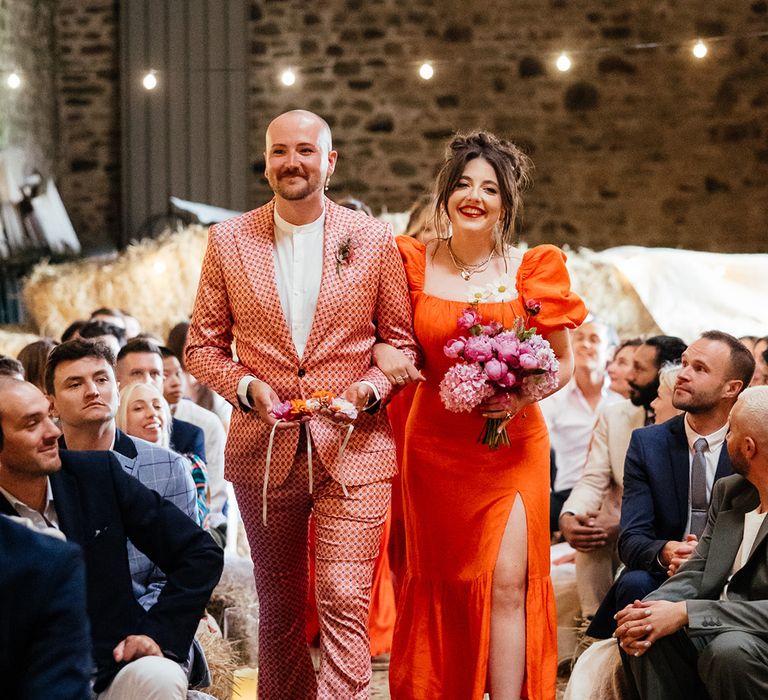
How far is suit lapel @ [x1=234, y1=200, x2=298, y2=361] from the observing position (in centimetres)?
352

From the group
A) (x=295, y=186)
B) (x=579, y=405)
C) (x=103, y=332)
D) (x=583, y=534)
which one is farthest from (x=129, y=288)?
(x=295, y=186)

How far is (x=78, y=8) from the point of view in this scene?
1244cm

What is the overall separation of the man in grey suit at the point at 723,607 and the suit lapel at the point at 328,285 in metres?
1.13

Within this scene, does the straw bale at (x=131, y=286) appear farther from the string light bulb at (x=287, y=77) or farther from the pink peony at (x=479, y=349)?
the pink peony at (x=479, y=349)

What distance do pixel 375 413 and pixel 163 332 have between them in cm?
622

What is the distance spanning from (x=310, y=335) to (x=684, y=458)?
1426 millimetres

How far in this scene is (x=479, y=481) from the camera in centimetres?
375

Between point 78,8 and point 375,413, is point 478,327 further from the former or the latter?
point 78,8

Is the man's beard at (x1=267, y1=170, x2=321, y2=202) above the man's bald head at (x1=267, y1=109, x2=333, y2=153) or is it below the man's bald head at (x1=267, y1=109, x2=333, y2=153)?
below

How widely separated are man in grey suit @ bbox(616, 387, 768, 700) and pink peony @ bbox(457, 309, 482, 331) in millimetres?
758

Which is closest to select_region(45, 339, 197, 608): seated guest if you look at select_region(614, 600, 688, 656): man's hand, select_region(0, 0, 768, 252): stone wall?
select_region(614, 600, 688, 656): man's hand

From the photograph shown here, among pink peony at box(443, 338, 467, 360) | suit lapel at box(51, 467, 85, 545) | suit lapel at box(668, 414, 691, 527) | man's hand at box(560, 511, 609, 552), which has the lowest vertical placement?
man's hand at box(560, 511, 609, 552)

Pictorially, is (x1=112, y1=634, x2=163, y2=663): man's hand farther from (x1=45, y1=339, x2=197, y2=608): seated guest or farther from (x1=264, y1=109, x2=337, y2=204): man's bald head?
(x1=264, y1=109, x2=337, y2=204): man's bald head

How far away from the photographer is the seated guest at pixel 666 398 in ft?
15.2
